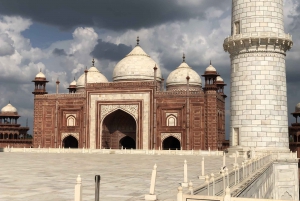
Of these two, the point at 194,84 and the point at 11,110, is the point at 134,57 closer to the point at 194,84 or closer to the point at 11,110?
the point at 194,84

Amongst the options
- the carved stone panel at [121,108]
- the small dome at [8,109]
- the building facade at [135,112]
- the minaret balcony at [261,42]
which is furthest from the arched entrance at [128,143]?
the minaret balcony at [261,42]

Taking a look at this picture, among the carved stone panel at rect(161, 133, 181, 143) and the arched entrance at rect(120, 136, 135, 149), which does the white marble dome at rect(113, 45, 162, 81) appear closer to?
the arched entrance at rect(120, 136, 135, 149)

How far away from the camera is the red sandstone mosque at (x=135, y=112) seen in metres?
31.7

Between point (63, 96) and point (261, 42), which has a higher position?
point (261, 42)

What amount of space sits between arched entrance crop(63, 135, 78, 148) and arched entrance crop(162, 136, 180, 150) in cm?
865

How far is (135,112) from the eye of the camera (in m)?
33.5

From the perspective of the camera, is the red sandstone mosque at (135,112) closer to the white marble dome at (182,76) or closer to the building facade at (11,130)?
the white marble dome at (182,76)

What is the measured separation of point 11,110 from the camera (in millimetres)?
43344

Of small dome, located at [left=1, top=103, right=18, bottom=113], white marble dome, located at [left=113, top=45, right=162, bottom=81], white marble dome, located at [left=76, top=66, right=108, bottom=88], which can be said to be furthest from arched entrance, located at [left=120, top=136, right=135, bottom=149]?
small dome, located at [left=1, top=103, right=18, bottom=113]

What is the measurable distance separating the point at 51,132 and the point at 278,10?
2348 cm

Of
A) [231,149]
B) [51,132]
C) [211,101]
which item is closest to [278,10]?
[231,149]

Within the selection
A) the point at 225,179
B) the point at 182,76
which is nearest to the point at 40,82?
the point at 182,76

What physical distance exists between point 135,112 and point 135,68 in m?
4.98

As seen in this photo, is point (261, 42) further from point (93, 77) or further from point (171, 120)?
point (93, 77)
